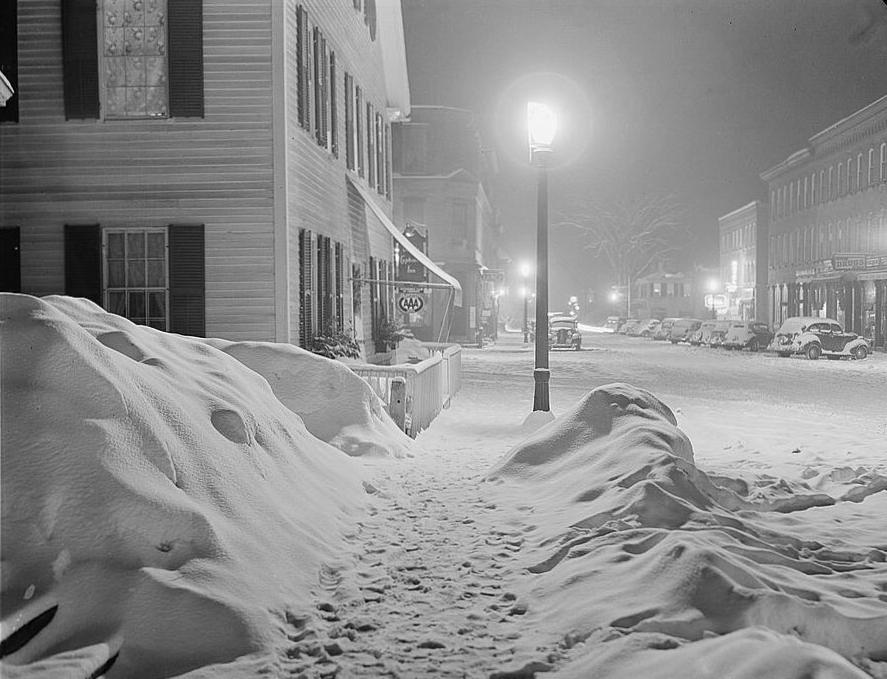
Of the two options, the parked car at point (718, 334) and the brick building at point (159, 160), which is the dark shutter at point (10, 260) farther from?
the parked car at point (718, 334)

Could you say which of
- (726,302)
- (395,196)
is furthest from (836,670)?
(726,302)

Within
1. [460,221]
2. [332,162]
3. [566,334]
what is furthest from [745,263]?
[332,162]

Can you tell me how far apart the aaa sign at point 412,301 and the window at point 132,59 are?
32.9ft

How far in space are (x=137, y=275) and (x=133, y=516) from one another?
928cm

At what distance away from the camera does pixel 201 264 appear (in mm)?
13727

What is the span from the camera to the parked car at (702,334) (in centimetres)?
4925

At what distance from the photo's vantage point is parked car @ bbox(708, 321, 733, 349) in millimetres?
46528

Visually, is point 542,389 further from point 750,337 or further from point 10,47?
point 750,337

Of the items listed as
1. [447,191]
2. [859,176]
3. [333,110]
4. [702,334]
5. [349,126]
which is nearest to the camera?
[333,110]

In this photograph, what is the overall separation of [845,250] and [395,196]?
84.1 feet

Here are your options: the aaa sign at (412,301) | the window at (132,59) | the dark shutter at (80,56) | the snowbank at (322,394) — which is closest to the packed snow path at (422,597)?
the snowbank at (322,394)

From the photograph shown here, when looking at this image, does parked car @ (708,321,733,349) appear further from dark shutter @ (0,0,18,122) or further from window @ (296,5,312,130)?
dark shutter @ (0,0,18,122)

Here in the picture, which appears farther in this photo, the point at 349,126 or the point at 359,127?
the point at 359,127

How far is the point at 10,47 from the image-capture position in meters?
13.6
